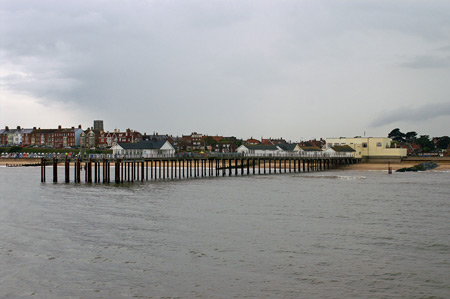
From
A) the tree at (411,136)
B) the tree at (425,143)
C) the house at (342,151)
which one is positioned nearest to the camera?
the house at (342,151)

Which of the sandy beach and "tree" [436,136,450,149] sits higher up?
"tree" [436,136,450,149]

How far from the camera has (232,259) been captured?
1923 cm

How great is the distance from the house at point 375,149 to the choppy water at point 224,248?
6847cm

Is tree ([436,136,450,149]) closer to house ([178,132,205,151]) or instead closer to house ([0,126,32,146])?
house ([178,132,205,151])

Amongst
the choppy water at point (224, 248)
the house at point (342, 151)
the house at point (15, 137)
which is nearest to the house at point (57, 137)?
the house at point (15, 137)

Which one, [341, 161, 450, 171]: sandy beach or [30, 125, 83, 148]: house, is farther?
[30, 125, 83, 148]: house

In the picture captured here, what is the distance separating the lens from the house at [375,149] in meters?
103

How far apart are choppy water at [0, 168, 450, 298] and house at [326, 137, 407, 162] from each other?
6847 centimetres

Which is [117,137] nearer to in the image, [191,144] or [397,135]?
[191,144]

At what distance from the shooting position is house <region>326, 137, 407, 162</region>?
336 ft

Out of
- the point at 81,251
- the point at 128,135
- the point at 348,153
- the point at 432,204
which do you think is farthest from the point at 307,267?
the point at 128,135

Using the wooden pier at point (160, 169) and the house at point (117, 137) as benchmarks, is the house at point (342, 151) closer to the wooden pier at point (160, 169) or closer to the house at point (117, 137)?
the wooden pier at point (160, 169)

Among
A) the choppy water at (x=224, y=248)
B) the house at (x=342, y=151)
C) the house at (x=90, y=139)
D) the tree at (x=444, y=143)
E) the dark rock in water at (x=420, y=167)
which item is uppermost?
the house at (x=90, y=139)

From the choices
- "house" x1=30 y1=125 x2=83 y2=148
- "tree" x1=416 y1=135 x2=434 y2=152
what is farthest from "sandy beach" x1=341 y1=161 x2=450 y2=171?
"house" x1=30 y1=125 x2=83 y2=148
